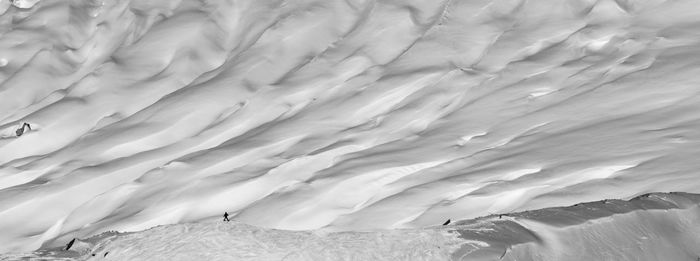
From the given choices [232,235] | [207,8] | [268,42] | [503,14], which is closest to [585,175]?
[232,235]

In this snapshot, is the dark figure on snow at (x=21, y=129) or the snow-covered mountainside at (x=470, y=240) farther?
the dark figure on snow at (x=21, y=129)

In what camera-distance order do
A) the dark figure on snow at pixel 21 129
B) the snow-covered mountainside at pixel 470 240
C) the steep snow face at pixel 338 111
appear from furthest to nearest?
1. the dark figure on snow at pixel 21 129
2. the steep snow face at pixel 338 111
3. the snow-covered mountainside at pixel 470 240

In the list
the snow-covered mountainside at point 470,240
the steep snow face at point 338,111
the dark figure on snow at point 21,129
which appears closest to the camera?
the snow-covered mountainside at point 470,240

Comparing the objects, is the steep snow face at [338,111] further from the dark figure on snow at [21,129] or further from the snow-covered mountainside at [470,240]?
the snow-covered mountainside at [470,240]

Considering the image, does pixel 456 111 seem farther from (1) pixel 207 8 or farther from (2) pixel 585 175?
(1) pixel 207 8

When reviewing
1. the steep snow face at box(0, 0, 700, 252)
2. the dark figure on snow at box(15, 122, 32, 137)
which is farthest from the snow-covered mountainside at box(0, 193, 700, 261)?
the dark figure on snow at box(15, 122, 32, 137)

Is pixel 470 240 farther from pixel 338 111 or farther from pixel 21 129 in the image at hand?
pixel 21 129

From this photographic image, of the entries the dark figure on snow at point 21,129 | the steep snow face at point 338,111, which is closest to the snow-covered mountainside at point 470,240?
the steep snow face at point 338,111
